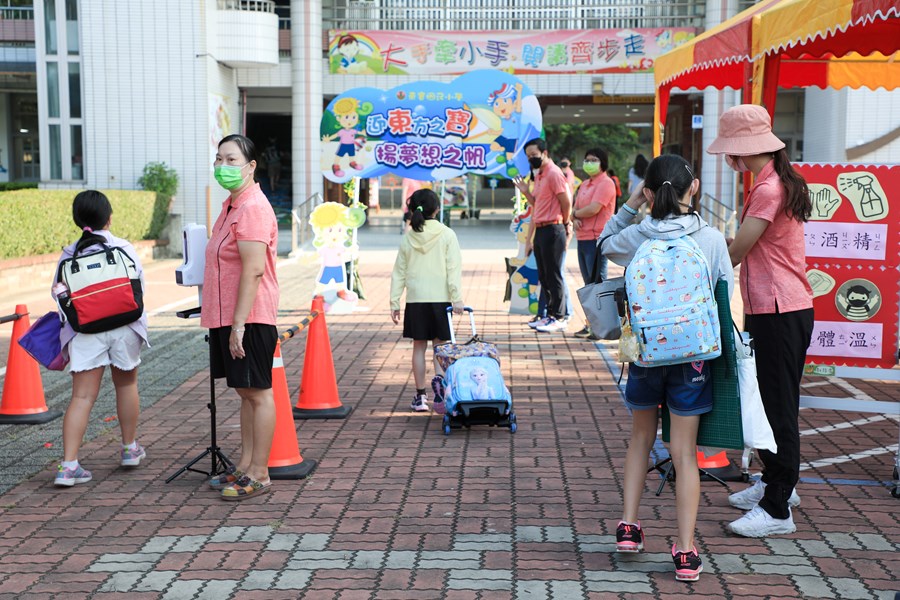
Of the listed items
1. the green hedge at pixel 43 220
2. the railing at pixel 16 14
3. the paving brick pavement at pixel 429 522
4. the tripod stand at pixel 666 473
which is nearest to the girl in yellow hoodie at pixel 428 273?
the paving brick pavement at pixel 429 522

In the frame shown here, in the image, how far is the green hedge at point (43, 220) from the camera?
14836mm

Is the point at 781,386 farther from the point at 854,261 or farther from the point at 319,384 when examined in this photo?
the point at 319,384

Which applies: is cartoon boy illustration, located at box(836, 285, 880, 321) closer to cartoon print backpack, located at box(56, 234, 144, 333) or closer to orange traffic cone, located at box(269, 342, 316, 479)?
orange traffic cone, located at box(269, 342, 316, 479)

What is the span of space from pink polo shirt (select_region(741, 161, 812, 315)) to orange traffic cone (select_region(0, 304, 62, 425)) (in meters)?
5.03

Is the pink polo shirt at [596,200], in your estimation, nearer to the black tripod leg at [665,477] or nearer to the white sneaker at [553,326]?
the white sneaker at [553,326]

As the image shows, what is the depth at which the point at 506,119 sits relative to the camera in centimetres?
1221

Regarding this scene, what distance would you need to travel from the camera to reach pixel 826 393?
7.98m

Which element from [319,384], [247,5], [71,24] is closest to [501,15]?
[247,5]

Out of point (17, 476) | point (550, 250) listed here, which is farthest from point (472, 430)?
point (550, 250)

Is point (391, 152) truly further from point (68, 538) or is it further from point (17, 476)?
point (68, 538)

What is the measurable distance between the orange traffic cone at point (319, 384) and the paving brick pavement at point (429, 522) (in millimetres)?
149

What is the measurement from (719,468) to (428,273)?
248 cm

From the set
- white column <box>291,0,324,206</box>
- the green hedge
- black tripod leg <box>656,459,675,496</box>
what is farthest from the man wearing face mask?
white column <box>291,0,324,206</box>

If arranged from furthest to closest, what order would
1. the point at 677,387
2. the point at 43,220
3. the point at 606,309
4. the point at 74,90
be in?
1. the point at 74,90
2. the point at 43,220
3. the point at 606,309
4. the point at 677,387
